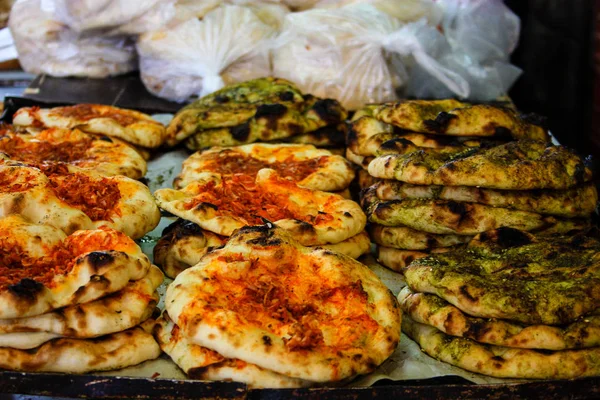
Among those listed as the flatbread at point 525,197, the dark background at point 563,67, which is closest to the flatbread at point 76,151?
the flatbread at point 525,197

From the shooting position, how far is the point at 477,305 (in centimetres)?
253

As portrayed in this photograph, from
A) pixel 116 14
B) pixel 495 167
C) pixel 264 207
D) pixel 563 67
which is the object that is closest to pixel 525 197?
pixel 495 167

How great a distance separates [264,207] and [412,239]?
679mm

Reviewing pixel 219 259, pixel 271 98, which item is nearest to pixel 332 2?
pixel 271 98

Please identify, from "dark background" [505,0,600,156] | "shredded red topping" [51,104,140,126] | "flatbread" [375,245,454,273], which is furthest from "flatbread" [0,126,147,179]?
"dark background" [505,0,600,156]

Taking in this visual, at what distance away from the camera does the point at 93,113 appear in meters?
4.52

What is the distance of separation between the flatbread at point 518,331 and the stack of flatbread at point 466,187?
0.61 metres

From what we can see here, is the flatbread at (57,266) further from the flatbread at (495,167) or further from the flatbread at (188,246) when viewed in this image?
the flatbread at (495,167)

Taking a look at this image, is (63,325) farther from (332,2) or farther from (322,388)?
(332,2)

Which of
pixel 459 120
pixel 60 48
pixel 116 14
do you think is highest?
pixel 459 120

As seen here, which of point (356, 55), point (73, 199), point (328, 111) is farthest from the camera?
point (356, 55)

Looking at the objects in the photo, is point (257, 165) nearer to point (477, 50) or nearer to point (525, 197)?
point (525, 197)

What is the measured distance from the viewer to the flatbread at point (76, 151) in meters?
3.77

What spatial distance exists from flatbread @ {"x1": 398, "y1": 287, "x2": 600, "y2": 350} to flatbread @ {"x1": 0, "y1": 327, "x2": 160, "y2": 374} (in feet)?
3.44
